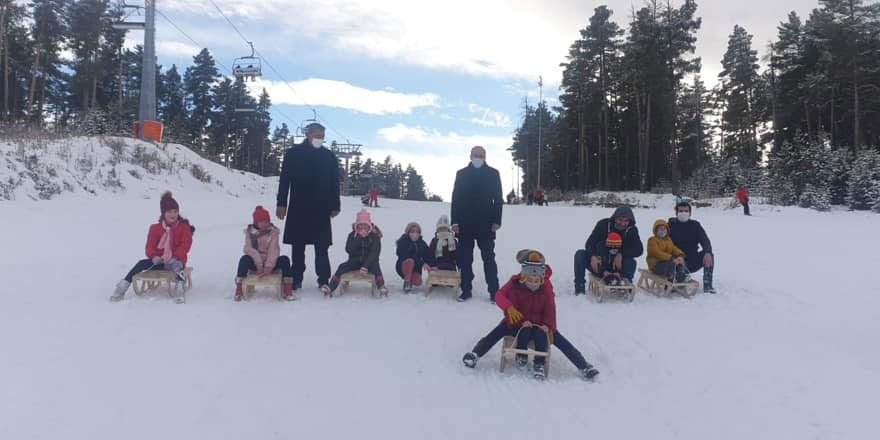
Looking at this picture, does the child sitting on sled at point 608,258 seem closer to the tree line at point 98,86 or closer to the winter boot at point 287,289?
the winter boot at point 287,289

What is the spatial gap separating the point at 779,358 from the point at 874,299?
166 inches

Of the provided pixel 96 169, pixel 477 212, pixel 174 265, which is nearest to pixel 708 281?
pixel 477 212

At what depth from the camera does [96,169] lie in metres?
18.0

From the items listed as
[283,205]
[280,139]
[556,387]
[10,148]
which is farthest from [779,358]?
[280,139]

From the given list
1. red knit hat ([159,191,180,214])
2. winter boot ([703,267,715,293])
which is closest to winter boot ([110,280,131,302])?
red knit hat ([159,191,180,214])

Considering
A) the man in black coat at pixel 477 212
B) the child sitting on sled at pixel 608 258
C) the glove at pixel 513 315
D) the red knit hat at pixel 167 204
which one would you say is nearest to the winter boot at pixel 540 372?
the glove at pixel 513 315

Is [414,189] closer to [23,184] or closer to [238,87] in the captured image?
[238,87]

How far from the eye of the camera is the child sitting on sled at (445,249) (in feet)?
28.1

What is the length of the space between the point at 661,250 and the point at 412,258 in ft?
13.6

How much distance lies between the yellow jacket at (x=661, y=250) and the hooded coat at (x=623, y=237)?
510 mm

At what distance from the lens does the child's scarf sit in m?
8.65

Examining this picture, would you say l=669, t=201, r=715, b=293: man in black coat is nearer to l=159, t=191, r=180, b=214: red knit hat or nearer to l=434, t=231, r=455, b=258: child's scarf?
l=434, t=231, r=455, b=258: child's scarf

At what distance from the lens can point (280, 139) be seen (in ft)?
354

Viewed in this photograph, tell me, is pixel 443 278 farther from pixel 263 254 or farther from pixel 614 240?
pixel 614 240
